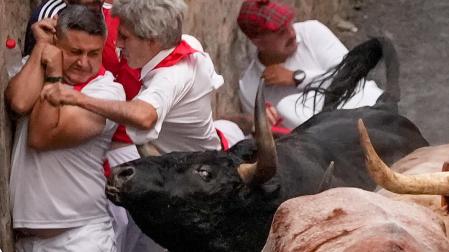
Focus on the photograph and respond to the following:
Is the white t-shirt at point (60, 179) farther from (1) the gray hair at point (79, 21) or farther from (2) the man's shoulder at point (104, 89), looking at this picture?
(1) the gray hair at point (79, 21)

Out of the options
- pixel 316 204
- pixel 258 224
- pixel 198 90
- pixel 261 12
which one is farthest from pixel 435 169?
pixel 261 12

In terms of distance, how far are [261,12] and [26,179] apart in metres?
2.59

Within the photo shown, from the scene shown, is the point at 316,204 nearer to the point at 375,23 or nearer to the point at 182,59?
the point at 182,59

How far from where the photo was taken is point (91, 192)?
6934mm

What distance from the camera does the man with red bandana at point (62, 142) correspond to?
6.70 meters

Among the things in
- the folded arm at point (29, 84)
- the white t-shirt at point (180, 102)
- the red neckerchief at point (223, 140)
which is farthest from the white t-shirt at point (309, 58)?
the folded arm at point (29, 84)

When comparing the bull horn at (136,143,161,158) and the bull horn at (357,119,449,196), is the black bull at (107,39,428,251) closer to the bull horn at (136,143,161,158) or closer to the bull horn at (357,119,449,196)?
the bull horn at (136,143,161,158)

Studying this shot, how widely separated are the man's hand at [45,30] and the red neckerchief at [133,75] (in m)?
0.51

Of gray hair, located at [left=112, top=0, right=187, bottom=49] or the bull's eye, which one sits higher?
gray hair, located at [left=112, top=0, right=187, bottom=49]

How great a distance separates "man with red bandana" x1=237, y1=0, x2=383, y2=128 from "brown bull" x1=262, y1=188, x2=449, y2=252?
3.74 m

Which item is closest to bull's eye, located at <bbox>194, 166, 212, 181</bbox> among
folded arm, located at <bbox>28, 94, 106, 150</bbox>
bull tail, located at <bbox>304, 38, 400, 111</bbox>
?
folded arm, located at <bbox>28, 94, 106, 150</bbox>

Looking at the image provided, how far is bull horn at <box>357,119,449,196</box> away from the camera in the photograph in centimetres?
516

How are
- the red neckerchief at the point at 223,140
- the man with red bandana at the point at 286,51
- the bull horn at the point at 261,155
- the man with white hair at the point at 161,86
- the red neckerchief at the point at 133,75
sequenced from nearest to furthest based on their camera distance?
the bull horn at the point at 261,155 → the man with white hair at the point at 161,86 → the red neckerchief at the point at 133,75 → the red neckerchief at the point at 223,140 → the man with red bandana at the point at 286,51

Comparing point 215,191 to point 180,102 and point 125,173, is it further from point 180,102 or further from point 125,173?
point 180,102
